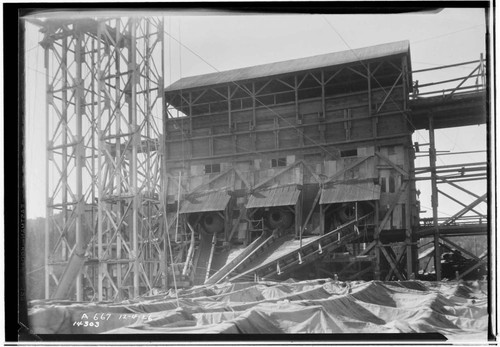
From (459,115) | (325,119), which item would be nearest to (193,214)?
(325,119)

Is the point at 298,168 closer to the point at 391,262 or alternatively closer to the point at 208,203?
the point at 208,203

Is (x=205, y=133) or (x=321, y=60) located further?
(x=205, y=133)

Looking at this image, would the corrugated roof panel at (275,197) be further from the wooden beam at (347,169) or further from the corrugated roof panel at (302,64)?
the corrugated roof panel at (302,64)

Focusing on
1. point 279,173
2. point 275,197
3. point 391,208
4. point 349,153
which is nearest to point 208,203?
point 275,197

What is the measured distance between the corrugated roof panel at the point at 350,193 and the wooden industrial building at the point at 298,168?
0.04 metres

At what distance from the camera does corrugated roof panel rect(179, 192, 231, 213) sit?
868 inches

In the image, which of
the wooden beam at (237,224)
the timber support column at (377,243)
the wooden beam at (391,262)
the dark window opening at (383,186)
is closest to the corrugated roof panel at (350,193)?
the timber support column at (377,243)

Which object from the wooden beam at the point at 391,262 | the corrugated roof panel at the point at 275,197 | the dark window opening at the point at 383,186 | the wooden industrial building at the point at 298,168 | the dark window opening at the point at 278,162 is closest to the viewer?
the wooden beam at the point at 391,262

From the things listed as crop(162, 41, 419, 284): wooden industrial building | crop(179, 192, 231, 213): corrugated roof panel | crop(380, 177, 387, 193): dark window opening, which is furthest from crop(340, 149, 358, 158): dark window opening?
crop(179, 192, 231, 213): corrugated roof panel

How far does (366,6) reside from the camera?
31.6 feet

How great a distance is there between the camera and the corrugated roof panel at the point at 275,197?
70.4ft

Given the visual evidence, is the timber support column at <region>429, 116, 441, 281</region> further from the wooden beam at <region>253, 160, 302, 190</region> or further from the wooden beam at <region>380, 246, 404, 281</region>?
the wooden beam at <region>253, 160, 302, 190</region>

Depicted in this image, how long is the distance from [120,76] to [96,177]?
281 centimetres

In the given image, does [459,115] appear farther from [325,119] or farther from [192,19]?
[192,19]
